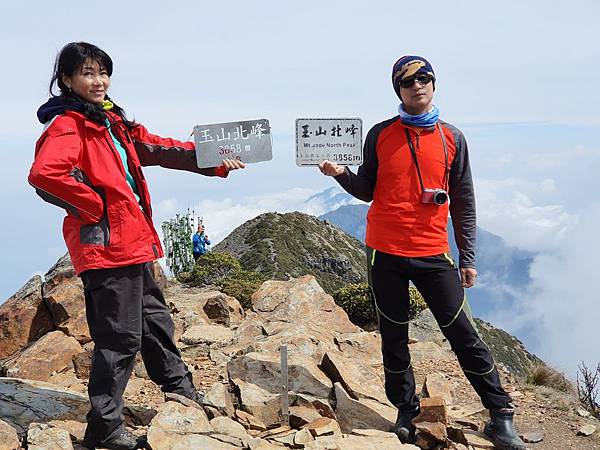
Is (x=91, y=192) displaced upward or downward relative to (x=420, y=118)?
downward

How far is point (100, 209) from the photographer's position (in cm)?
455

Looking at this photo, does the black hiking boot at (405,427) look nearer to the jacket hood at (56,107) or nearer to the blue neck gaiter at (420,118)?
the blue neck gaiter at (420,118)

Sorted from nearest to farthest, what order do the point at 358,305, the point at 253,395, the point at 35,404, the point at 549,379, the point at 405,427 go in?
the point at 405,427 → the point at 35,404 → the point at 253,395 → the point at 549,379 → the point at 358,305

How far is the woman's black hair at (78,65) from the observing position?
15.3 ft

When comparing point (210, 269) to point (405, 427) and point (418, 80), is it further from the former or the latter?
point (418, 80)

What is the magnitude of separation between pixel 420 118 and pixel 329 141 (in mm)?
837

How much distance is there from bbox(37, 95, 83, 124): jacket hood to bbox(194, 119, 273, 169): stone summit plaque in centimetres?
110

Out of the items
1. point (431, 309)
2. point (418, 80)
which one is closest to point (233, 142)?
point (418, 80)

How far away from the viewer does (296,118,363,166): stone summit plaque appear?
5477 millimetres

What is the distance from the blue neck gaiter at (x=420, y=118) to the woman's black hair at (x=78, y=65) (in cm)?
220

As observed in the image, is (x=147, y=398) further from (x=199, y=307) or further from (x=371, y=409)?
(x=199, y=307)

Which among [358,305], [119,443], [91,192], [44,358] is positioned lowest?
[358,305]

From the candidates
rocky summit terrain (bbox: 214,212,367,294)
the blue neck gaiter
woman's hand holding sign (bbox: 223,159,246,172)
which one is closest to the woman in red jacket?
woman's hand holding sign (bbox: 223,159,246,172)

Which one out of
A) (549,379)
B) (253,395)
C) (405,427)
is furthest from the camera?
(549,379)
